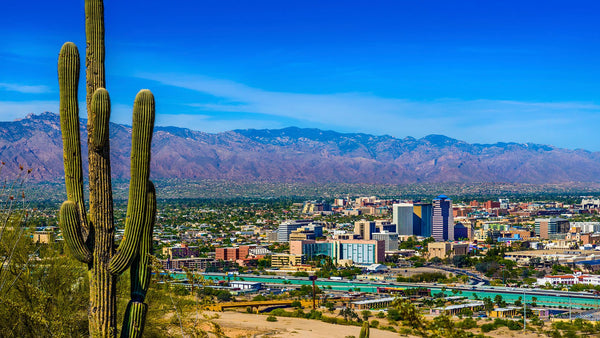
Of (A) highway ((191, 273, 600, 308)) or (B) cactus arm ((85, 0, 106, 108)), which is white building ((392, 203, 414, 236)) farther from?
(B) cactus arm ((85, 0, 106, 108))

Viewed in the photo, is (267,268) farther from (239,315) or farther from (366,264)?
(239,315)

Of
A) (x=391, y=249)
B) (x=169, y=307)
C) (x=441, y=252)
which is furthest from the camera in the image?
(x=391, y=249)

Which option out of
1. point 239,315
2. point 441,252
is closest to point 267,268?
point 441,252

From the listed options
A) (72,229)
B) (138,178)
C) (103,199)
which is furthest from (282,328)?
(72,229)

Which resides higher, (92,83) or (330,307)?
(92,83)

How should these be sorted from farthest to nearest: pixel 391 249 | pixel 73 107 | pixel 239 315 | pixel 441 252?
pixel 391 249 < pixel 441 252 < pixel 239 315 < pixel 73 107

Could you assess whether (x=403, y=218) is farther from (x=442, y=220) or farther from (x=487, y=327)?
(x=487, y=327)
